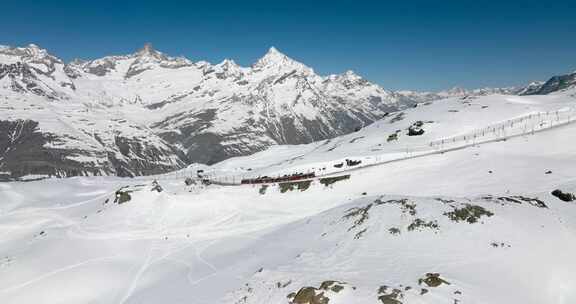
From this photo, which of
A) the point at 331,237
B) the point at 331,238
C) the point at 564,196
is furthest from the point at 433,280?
the point at 564,196

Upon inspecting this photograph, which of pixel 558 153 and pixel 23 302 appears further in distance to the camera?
pixel 558 153

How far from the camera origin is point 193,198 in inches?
2579

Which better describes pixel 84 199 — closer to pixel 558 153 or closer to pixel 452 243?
pixel 452 243

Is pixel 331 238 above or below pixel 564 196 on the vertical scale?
below

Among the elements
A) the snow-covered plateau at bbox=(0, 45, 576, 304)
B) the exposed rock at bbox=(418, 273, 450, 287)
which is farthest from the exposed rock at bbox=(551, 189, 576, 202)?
the exposed rock at bbox=(418, 273, 450, 287)

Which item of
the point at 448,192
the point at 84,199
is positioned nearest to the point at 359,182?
the point at 448,192

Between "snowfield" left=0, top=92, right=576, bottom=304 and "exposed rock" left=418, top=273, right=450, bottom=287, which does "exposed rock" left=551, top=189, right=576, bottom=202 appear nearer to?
"snowfield" left=0, top=92, right=576, bottom=304

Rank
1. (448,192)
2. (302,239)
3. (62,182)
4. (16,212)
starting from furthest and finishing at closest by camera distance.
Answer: (62,182)
(16,212)
(448,192)
(302,239)

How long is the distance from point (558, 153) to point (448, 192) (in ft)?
93.1

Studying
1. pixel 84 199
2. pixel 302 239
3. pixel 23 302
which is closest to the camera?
pixel 23 302

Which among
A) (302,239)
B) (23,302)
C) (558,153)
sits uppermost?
(558,153)

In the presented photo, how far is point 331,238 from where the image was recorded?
124 feet

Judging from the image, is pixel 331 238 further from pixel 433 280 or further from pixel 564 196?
pixel 564 196

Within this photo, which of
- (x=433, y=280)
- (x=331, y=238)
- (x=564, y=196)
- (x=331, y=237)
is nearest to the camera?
(x=433, y=280)
